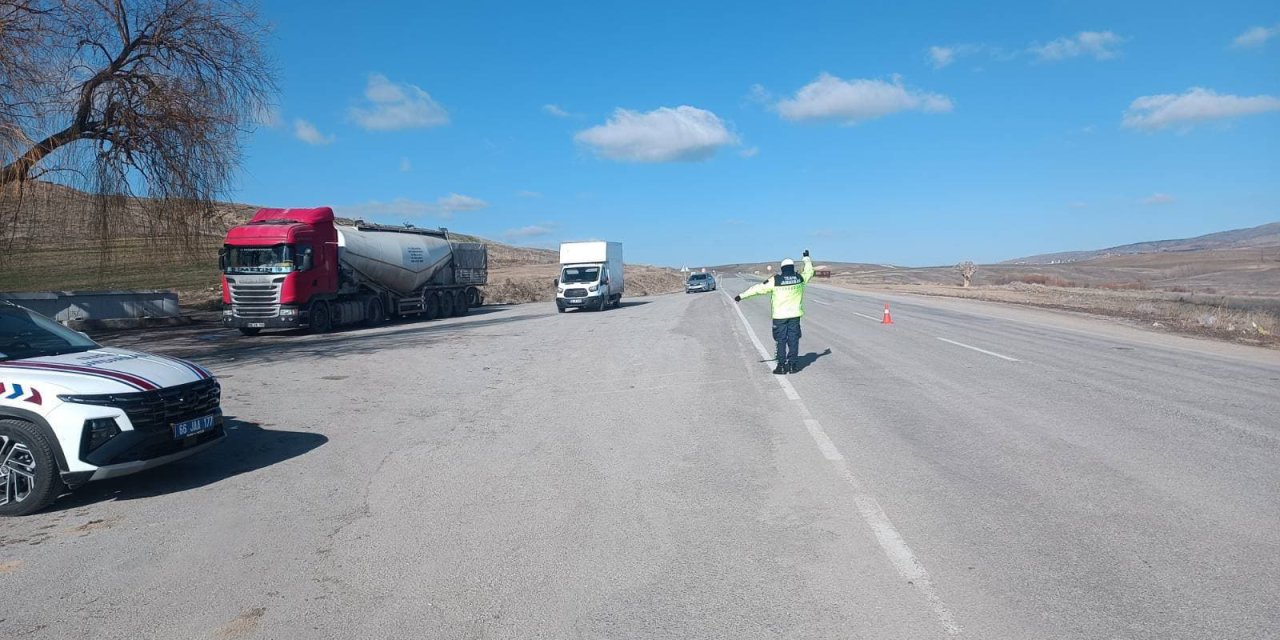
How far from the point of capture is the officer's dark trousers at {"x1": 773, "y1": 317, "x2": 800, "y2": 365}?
13.9 meters

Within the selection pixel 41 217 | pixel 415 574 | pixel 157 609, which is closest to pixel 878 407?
pixel 415 574

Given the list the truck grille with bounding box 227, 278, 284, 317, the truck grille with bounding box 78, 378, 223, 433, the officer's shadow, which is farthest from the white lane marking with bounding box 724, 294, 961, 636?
the truck grille with bounding box 227, 278, 284, 317

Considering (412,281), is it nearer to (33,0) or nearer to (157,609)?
(33,0)

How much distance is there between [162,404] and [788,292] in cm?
915

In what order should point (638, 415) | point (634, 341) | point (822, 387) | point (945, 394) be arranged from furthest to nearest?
1. point (634, 341)
2. point (822, 387)
3. point (945, 394)
4. point (638, 415)

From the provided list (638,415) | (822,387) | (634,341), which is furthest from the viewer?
(634,341)

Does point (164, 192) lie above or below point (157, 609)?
above

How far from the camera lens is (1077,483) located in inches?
270

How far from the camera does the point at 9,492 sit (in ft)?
22.0

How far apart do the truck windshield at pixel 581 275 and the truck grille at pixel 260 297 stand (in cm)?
1582

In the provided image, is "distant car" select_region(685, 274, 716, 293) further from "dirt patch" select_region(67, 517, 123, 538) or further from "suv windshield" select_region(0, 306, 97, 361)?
Answer: "dirt patch" select_region(67, 517, 123, 538)

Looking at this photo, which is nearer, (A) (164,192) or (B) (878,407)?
(B) (878,407)

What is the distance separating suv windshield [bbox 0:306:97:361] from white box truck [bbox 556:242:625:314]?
30.1 m

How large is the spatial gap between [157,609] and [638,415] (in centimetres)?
645
